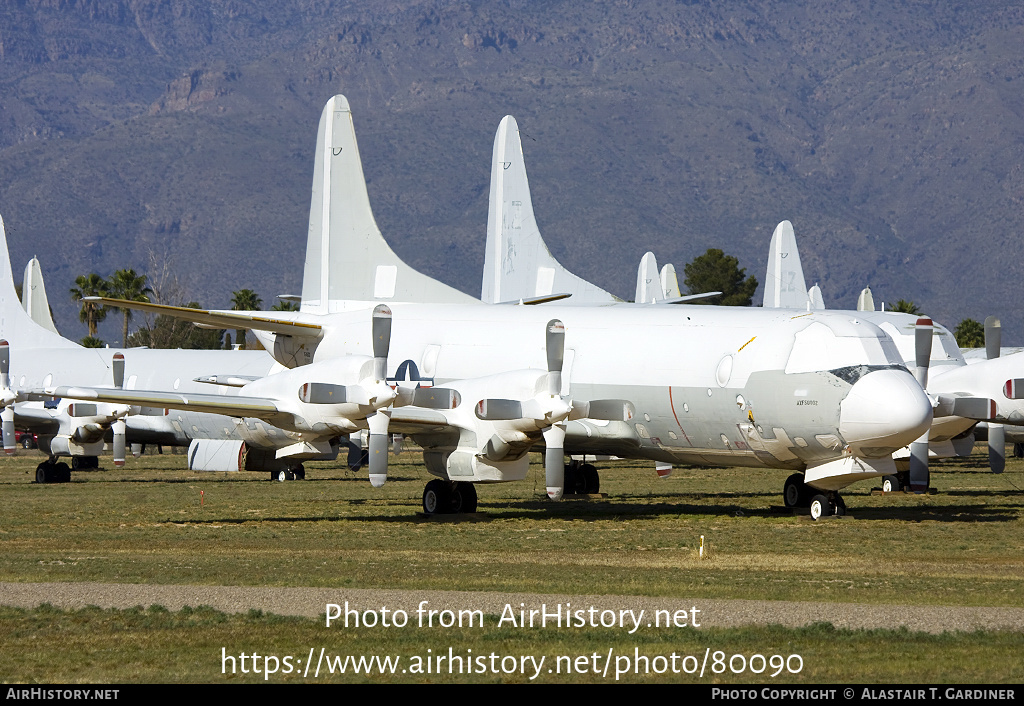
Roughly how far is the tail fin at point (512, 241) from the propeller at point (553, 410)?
1247cm

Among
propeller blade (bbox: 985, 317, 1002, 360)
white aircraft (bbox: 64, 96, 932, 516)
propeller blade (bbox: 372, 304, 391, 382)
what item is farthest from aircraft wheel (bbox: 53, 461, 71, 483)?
propeller blade (bbox: 985, 317, 1002, 360)

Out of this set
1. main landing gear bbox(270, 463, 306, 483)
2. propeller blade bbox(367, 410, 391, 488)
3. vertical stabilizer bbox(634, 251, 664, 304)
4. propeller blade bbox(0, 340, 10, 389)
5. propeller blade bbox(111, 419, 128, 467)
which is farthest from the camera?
vertical stabilizer bbox(634, 251, 664, 304)

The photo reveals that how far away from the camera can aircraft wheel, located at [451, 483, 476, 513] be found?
28.8 m

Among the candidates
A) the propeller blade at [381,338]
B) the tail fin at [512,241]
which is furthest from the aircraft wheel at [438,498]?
the tail fin at [512,241]

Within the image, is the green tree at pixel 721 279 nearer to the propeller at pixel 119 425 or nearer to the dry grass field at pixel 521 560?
the propeller at pixel 119 425

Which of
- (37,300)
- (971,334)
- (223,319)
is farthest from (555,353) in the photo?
(971,334)

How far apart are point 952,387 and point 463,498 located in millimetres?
10403

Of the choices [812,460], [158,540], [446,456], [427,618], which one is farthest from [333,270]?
[427,618]

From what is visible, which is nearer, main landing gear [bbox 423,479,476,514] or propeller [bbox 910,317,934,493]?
propeller [bbox 910,317,934,493]

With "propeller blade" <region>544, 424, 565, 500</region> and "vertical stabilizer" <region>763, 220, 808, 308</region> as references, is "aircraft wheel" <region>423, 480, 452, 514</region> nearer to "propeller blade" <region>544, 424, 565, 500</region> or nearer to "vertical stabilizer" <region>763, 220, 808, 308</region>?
"propeller blade" <region>544, 424, 565, 500</region>

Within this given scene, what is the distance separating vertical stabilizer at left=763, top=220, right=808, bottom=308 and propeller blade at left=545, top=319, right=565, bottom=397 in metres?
16.4

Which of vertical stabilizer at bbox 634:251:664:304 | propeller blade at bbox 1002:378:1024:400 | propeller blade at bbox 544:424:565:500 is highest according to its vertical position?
vertical stabilizer at bbox 634:251:664:304

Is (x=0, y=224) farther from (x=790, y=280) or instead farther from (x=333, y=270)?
(x=790, y=280)

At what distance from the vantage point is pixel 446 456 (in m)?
27.8
